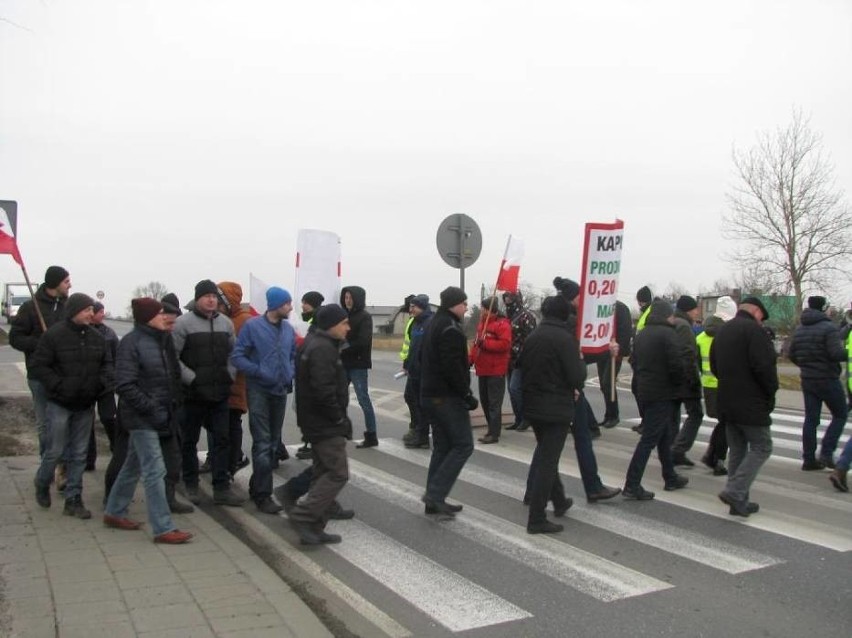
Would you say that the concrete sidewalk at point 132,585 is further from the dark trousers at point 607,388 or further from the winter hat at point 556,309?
the dark trousers at point 607,388

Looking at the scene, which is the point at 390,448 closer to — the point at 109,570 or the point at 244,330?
the point at 244,330

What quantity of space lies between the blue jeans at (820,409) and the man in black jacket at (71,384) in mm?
7021

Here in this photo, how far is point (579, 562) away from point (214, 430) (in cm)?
340

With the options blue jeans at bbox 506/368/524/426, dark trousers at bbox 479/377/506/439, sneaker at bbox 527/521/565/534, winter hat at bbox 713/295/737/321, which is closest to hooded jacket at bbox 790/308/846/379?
winter hat at bbox 713/295/737/321

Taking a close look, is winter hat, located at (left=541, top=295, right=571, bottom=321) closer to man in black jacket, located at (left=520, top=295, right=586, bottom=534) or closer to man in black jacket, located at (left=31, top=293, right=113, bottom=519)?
man in black jacket, located at (left=520, top=295, right=586, bottom=534)

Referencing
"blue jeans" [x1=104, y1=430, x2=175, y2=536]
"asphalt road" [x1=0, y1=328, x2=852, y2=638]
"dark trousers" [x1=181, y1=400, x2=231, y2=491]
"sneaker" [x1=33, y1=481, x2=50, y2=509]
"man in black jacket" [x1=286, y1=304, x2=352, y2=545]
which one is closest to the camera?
"asphalt road" [x1=0, y1=328, x2=852, y2=638]

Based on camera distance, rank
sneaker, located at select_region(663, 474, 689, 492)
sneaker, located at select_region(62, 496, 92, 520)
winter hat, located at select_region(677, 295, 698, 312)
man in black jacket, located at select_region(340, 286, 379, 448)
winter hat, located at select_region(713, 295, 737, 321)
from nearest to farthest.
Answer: sneaker, located at select_region(62, 496, 92, 520), sneaker, located at select_region(663, 474, 689, 492), winter hat, located at select_region(713, 295, 737, 321), winter hat, located at select_region(677, 295, 698, 312), man in black jacket, located at select_region(340, 286, 379, 448)

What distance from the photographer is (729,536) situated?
610cm

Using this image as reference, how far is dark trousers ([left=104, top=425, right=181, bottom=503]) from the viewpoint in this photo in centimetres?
603

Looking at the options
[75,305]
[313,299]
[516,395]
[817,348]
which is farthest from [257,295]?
[817,348]

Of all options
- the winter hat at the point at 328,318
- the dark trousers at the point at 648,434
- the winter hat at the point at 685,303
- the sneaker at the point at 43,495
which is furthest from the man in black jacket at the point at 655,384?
the sneaker at the point at 43,495

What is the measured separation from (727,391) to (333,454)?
11.0 feet

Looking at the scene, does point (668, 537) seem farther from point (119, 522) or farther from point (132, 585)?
point (119, 522)

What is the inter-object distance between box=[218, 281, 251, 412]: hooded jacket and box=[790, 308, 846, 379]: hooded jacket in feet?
19.2
